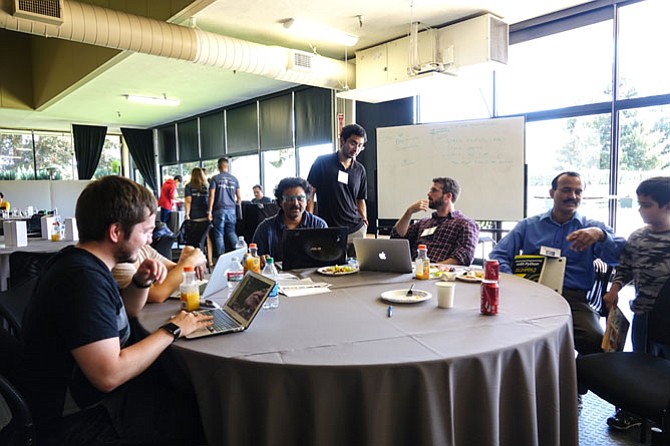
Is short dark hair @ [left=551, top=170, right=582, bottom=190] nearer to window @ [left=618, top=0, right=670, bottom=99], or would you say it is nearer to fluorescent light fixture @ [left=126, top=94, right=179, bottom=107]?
window @ [left=618, top=0, right=670, bottom=99]

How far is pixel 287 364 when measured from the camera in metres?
1.19

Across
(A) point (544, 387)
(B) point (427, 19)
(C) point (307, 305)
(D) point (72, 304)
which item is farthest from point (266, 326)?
(B) point (427, 19)

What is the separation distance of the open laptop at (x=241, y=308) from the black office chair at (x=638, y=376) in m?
1.33

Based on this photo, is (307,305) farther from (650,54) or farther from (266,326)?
(650,54)

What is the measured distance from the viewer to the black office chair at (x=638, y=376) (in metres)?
1.56

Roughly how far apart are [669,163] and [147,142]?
11.6 meters

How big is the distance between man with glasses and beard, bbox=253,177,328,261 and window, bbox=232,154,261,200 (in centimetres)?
612

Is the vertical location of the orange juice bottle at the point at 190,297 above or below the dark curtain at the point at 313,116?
below

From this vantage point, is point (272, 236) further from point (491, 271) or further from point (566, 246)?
point (566, 246)

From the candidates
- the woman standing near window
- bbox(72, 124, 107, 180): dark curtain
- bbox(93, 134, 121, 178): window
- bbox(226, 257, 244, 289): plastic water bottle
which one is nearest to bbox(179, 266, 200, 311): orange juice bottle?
bbox(226, 257, 244, 289): plastic water bottle

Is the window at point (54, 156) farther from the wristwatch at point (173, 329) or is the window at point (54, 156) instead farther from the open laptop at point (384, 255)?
the wristwatch at point (173, 329)

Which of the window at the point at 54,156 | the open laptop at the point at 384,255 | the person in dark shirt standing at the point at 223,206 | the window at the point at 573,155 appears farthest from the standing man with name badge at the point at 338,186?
the window at the point at 54,156

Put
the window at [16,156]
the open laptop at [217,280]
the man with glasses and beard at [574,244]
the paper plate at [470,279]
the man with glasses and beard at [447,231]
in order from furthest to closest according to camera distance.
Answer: the window at [16,156] → the man with glasses and beard at [447,231] → the man with glasses and beard at [574,244] → the paper plate at [470,279] → the open laptop at [217,280]

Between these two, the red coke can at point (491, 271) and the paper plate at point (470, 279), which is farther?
the paper plate at point (470, 279)
